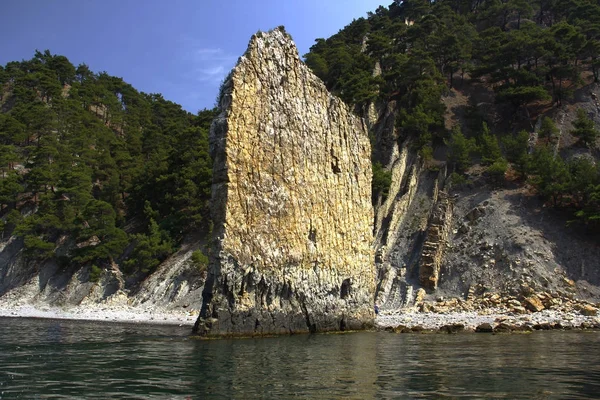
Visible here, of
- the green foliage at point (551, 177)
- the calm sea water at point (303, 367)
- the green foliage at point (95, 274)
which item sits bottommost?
the calm sea water at point (303, 367)

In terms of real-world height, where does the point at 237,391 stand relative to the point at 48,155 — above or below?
below

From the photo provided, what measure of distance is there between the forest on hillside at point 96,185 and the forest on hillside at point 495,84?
1869 cm

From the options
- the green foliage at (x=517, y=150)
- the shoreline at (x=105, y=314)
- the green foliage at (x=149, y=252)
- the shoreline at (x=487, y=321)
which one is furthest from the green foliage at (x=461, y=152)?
the green foliage at (x=149, y=252)

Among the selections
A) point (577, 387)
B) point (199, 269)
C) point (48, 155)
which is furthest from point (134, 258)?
point (577, 387)

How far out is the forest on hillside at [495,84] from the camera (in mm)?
41094

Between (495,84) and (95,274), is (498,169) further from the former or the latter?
(95,274)

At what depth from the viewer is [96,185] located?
178 feet

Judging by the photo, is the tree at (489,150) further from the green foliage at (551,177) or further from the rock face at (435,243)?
the rock face at (435,243)

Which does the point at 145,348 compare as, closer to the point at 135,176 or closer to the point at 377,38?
the point at 135,176

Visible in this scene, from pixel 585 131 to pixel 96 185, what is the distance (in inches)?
1988

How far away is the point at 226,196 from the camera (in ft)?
75.8

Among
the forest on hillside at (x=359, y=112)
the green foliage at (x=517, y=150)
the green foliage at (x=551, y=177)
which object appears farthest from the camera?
the forest on hillside at (x=359, y=112)

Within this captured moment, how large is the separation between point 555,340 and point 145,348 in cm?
1701

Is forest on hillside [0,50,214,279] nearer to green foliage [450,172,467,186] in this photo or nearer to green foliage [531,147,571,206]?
green foliage [450,172,467,186]
